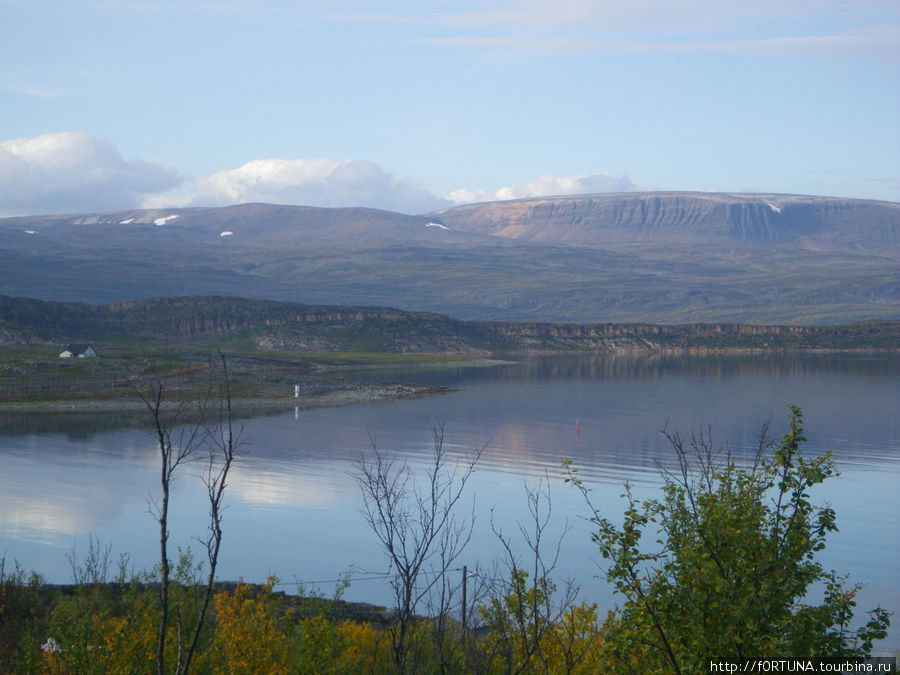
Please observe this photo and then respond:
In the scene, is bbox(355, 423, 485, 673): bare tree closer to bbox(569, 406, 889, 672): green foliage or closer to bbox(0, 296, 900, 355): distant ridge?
bbox(569, 406, 889, 672): green foliage

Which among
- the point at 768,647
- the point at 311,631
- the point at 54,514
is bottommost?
the point at 54,514

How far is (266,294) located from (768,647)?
18156 cm

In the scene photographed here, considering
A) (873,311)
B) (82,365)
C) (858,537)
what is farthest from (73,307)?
(873,311)

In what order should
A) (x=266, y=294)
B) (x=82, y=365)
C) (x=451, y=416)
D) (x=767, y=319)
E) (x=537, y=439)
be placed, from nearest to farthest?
1. (x=537, y=439)
2. (x=451, y=416)
3. (x=82, y=365)
4. (x=767, y=319)
5. (x=266, y=294)

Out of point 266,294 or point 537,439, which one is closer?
point 537,439

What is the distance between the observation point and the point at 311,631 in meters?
10.2

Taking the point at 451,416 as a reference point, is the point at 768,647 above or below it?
above

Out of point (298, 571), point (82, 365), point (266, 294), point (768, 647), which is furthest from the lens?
point (266, 294)

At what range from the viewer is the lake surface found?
19.3m

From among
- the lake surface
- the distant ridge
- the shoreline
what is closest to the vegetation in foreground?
the lake surface

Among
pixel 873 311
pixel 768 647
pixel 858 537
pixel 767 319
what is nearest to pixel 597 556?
pixel 858 537

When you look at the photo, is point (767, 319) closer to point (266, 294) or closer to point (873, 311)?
point (873, 311)

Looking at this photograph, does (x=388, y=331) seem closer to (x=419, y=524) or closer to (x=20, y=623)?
(x=419, y=524)

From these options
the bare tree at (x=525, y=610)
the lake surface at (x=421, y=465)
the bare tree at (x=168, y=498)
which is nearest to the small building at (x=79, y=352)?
the lake surface at (x=421, y=465)
